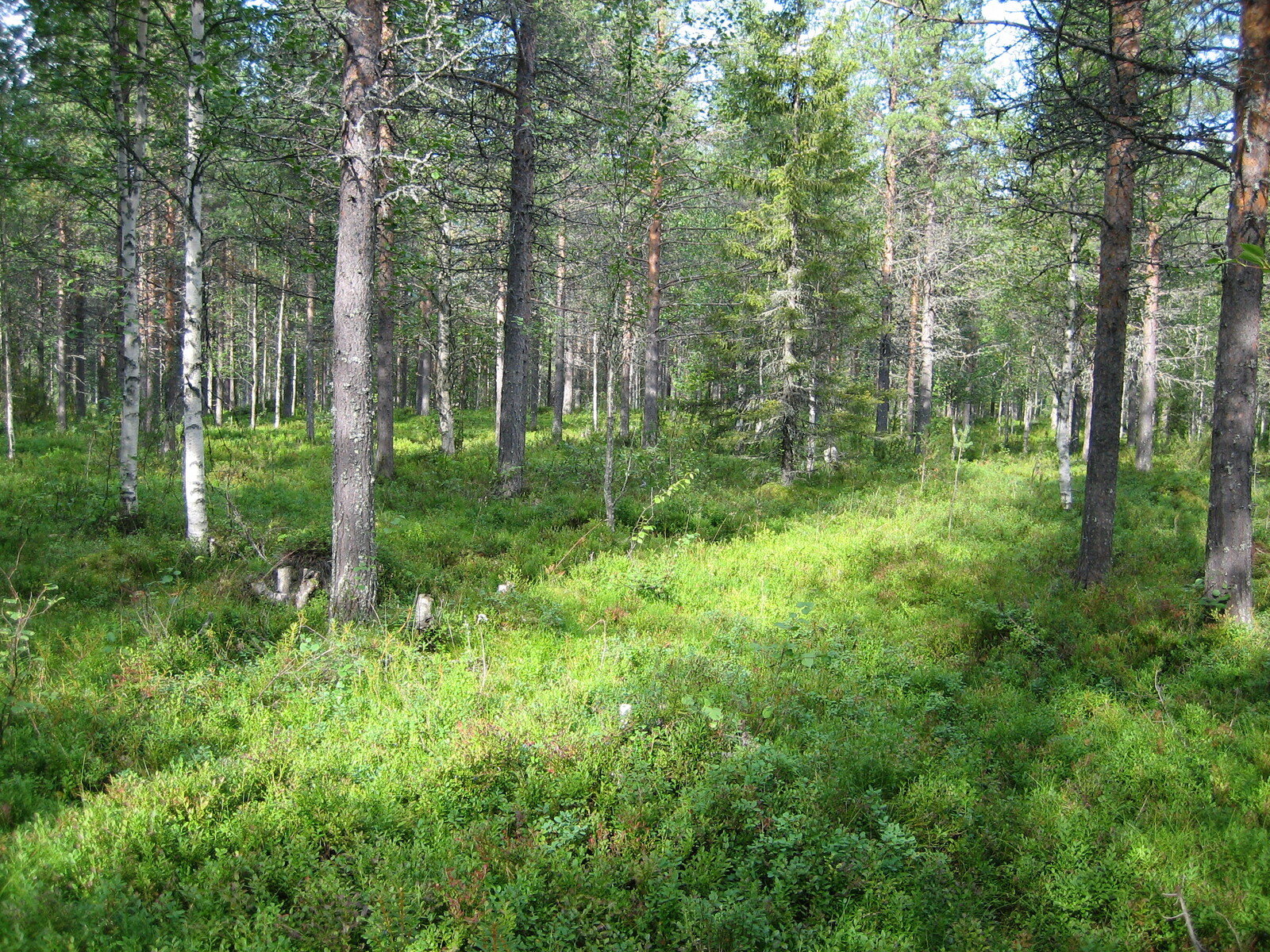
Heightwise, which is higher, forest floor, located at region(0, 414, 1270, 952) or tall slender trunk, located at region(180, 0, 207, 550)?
tall slender trunk, located at region(180, 0, 207, 550)

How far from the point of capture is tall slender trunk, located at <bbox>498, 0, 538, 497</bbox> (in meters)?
11.7

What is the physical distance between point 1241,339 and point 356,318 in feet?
28.6

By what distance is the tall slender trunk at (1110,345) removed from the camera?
852cm

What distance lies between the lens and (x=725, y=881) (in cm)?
392

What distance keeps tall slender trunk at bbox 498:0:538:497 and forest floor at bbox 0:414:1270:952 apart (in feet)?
12.5

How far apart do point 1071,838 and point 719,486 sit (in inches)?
441

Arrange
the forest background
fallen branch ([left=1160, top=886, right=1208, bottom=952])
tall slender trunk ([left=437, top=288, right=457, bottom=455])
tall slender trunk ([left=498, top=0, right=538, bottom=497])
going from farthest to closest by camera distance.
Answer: tall slender trunk ([left=437, top=288, right=457, bottom=455]) < tall slender trunk ([left=498, top=0, right=538, bottom=497]) < the forest background < fallen branch ([left=1160, top=886, right=1208, bottom=952])

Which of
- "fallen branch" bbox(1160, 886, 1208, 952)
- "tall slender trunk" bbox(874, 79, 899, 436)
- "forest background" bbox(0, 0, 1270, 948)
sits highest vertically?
"tall slender trunk" bbox(874, 79, 899, 436)

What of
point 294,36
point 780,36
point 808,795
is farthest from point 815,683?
point 780,36

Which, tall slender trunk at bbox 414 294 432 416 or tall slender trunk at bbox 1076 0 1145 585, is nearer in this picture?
tall slender trunk at bbox 1076 0 1145 585

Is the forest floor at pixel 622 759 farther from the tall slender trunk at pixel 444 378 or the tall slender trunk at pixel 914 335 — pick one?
the tall slender trunk at pixel 914 335

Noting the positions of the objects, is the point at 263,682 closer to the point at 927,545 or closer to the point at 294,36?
the point at 294,36

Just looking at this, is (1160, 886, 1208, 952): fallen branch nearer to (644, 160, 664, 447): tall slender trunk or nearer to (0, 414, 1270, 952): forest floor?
(0, 414, 1270, 952): forest floor

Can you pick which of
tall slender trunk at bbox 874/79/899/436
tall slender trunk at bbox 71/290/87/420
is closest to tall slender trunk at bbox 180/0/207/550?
tall slender trunk at bbox 71/290/87/420
